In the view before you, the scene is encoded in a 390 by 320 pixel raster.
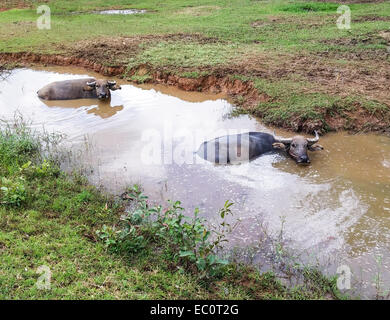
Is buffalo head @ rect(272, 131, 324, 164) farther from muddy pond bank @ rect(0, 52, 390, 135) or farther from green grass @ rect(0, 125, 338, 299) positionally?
green grass @ rect(0, 125, 338, 299)

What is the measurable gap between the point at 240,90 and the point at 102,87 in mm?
2805

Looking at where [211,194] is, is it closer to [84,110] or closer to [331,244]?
[331,244]

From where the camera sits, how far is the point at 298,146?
5004mm

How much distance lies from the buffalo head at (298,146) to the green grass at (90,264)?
7.44 ft

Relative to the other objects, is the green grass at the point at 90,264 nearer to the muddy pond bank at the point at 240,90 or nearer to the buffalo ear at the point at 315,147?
the buffalo ear at the point at 315,147

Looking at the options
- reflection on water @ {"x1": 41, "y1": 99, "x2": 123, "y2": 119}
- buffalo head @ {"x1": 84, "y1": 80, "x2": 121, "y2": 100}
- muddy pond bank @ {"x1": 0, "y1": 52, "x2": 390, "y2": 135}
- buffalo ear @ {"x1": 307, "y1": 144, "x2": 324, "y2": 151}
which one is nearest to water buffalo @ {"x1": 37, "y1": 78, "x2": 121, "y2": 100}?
buffalo head @ {"x1": 84, "y1": 80, "x2": 121, "y2": 100}

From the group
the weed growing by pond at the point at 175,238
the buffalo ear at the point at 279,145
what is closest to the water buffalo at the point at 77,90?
the buffalo ear at the point at 279,145

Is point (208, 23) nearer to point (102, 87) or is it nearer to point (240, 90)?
point (240, 90)

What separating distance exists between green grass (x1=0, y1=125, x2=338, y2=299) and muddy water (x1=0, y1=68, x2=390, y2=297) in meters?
0.42

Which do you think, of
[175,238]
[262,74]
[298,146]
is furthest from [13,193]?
[262,74]

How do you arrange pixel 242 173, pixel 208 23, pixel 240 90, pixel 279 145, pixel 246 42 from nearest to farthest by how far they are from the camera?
pixel 242 173
pixel 279 145
pixel 240 90
pixel 246 42
pixel 208 23

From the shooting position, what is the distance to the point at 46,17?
14.9m

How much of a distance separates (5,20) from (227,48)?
10255 mm

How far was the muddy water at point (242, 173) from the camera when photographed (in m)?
3.48
